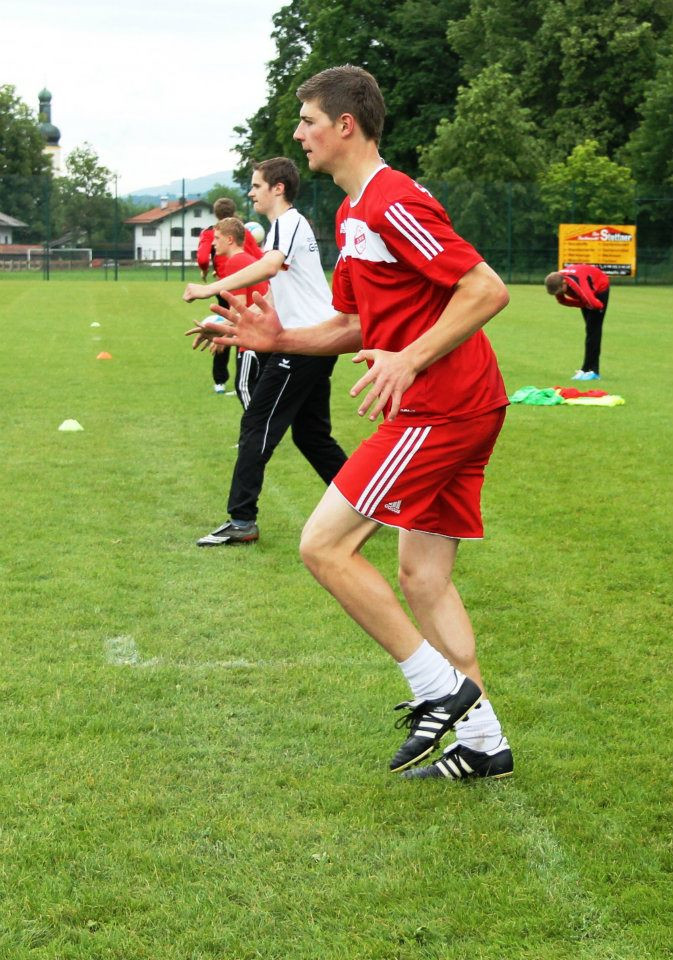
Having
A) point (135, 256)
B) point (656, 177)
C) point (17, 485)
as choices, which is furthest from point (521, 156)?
→ point (17, 485)

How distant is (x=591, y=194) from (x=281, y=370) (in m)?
40.6

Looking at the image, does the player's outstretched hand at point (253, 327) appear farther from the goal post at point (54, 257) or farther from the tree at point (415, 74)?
the tree at point (415, 74)

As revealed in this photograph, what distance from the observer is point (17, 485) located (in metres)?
8.73

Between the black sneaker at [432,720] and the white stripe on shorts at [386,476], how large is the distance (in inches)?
25.3

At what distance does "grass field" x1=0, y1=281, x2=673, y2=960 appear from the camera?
3070 millimetres

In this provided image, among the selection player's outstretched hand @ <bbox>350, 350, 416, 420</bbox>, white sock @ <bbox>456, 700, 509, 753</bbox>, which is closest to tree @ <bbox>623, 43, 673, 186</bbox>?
white sock @ <bbox>456, 700, 509, 753</bbox>

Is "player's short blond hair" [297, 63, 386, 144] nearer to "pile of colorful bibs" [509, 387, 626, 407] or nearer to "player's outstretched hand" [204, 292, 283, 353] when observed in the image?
"player's outstretched hand" [204, 292, 283, 353]

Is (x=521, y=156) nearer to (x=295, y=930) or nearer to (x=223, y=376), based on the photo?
(x=223, y=376)

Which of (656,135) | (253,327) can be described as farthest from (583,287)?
(656,135)

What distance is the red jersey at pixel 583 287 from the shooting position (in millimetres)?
15094

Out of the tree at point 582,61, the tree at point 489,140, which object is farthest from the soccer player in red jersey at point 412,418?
the tree at point 582,61

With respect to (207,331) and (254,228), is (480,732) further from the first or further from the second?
(254,228)

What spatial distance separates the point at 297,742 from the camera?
13.8ft

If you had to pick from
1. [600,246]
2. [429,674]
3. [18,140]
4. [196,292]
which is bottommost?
[429,674]
